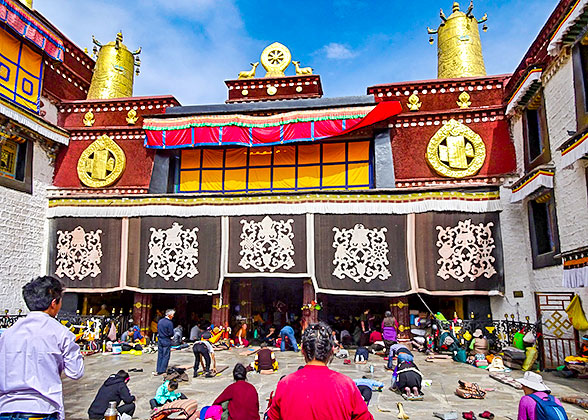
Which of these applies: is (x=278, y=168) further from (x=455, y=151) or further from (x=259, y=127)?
(x=455, y=151)

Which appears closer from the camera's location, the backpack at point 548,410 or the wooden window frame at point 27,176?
the backpack at point 548,410

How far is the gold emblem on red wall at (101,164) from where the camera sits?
1656 centimetres

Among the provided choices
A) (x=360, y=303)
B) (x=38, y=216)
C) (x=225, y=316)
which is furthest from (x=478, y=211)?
(x=38, y=216)

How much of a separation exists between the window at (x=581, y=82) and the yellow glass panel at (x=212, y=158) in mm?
11238

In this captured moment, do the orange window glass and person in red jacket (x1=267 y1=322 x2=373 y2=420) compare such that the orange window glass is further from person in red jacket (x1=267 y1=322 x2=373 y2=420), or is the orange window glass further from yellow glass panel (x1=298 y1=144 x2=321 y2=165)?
person in red jacket (x1=267 y1=322 x2=373 y2=420)

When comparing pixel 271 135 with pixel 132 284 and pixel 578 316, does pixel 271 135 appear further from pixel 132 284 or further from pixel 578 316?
pixel 578 316

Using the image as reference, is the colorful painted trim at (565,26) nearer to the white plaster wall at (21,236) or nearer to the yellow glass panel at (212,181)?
the yellow glass panel at (212,181)

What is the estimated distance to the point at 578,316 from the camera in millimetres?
9297

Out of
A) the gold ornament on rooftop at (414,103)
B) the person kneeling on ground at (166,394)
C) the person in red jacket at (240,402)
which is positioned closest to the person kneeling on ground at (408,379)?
the person in red jacket at (240,402)

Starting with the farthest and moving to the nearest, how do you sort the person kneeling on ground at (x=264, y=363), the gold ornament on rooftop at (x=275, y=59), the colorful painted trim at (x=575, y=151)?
the gold ornament on rooftop at (x=275, y=59)
the person kneeling on ground at (x=264, y=363)
the colorful painted trim at (x=575, y=151)

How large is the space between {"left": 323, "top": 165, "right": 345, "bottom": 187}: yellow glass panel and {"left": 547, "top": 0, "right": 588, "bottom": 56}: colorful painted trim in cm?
715

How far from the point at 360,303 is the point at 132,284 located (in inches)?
340

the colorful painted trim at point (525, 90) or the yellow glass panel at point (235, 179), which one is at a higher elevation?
the colorful painted trim at point (525, 90)

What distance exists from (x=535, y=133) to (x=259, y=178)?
29.4 feet
